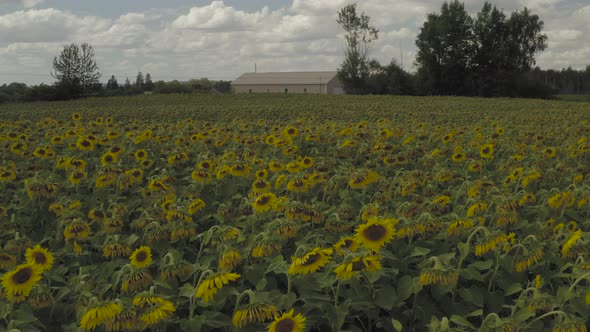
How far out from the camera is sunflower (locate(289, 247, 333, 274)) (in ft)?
6.99

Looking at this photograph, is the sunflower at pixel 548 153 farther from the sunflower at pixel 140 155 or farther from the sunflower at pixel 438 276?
the sunflower at pixel 140 155

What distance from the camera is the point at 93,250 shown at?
11.4 feet

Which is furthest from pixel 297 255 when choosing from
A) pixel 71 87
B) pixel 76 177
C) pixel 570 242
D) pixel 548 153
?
pixel 71 87

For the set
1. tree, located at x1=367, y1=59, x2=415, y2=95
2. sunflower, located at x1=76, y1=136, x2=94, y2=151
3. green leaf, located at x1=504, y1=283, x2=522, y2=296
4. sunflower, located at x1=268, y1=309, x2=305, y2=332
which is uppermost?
tree, located at x1=367, y1=59, x2=415, y2=95

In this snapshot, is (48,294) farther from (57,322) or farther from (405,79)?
(405,79)

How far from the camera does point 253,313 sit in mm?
1919

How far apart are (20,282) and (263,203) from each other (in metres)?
1.35

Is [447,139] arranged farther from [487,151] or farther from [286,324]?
[286,324]

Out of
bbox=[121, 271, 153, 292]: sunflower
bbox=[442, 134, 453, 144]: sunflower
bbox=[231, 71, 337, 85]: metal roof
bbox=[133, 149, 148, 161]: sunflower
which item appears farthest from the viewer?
bbox=[231, 71, 337, 85]: metal roof

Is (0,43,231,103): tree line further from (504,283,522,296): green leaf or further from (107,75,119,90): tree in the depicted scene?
(504,283,522,296): green leaf

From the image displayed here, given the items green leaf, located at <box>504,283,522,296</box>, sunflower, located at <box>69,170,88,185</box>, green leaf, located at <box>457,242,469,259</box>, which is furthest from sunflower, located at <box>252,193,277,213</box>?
sunflower, located at <box>69,170,88,185</box>

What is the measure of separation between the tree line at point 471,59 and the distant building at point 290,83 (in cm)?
2997

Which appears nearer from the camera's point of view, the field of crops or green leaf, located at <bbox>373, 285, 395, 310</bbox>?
the field of crops

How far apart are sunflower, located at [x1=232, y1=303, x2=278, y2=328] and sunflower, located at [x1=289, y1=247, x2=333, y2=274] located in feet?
0.77
